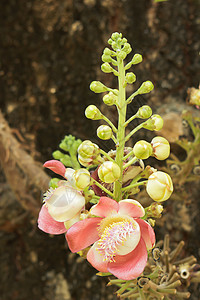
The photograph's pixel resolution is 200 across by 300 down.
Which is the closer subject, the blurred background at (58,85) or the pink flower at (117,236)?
the pink flower at (117,236)

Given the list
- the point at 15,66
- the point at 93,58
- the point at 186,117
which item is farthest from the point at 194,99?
the point at 15,66

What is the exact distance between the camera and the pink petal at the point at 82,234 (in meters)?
0.24

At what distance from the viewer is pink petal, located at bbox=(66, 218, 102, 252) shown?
0.24 metres

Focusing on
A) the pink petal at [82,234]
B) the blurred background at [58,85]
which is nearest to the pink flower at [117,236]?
the pink petal at [82,234]

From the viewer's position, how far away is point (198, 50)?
2.11 feet

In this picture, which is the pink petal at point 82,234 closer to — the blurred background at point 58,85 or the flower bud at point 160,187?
the flower bud at point 160,187

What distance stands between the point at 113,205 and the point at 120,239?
2 cm

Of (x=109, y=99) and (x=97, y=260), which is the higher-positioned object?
(x=109, y=99)

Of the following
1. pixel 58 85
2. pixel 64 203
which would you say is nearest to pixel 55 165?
pixel 64 203

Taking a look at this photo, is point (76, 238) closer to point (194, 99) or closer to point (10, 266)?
point (194, 99)

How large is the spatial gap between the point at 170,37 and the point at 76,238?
52 centimetres

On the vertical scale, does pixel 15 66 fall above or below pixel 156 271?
above

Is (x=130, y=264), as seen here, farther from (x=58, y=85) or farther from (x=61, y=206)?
(x=58, y=85)

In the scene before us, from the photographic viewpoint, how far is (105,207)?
24 centimetres
